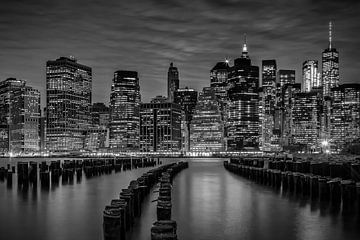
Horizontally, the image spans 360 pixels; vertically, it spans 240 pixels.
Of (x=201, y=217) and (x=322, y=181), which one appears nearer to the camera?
(x=201, y=217)

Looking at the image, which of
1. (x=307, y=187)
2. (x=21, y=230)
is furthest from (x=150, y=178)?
(x=21, y=230)

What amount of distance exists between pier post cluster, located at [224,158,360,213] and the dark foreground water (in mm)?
1465

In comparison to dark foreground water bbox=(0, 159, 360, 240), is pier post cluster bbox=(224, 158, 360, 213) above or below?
above

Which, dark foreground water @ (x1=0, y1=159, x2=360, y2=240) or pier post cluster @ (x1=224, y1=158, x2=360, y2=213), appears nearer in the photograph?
dark foreground water @ (x1=0, y1=159, x2=360, y2=240)

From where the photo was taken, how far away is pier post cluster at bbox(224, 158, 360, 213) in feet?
93.0

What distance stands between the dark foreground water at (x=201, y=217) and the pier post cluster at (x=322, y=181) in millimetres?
1465

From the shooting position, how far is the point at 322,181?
31453 mm

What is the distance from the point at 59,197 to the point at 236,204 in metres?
14.4

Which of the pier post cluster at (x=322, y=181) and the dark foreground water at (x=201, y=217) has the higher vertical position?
the pier post cluster at (x=322, y=181)

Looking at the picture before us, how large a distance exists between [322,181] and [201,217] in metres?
10.5

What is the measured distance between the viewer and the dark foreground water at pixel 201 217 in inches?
832

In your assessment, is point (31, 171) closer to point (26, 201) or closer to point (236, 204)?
point (26, 201)

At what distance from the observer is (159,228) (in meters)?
13.7

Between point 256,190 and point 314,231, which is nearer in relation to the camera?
point 314,231
